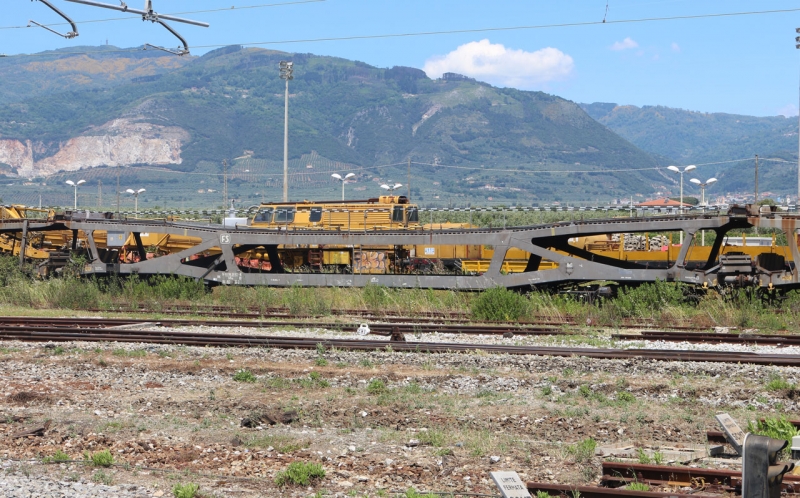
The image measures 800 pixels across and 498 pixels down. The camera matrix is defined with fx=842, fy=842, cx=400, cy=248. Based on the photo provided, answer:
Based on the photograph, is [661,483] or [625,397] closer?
[661,483]

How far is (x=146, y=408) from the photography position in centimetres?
1208

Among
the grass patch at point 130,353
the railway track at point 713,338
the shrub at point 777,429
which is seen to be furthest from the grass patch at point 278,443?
the railway track at point 713,338

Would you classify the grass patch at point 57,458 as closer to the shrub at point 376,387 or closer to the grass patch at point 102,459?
the grass patch at point 102,459

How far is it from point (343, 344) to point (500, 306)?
Result: 7416 mm

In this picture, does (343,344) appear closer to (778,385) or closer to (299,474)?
(778,385)

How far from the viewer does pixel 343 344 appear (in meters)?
17.5

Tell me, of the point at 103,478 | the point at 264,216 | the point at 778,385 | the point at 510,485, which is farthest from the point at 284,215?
the point at 510,485

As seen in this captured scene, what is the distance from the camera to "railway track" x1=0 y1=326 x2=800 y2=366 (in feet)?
50.7

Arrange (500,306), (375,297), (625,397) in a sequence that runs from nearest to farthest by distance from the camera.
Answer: (625,397) → (500,306) → (375,297)

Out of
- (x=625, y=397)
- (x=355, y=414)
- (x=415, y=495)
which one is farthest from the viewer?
(x=625, y=397)

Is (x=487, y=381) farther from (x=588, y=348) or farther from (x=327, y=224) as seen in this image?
(x=327, y=224)

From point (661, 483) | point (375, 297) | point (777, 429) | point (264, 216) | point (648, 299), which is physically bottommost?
point (375, 297)

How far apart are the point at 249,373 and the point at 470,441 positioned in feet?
17.8

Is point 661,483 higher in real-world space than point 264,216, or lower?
lower
